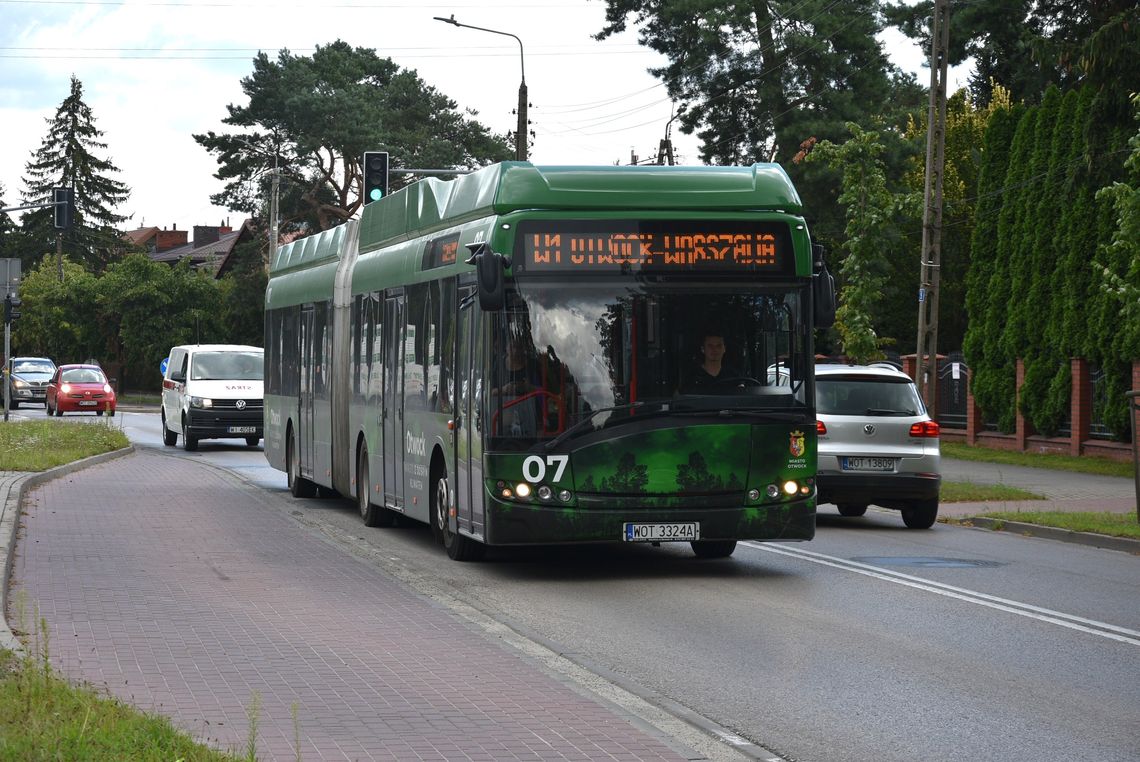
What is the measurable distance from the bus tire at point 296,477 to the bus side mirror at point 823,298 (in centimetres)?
1038

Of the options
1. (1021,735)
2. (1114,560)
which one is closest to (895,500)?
(1114,560)

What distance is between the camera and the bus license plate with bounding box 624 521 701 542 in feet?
42.9

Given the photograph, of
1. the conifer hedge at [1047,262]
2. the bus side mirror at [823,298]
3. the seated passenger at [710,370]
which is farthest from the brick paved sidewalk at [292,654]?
the conifer hedge at [1047,262]

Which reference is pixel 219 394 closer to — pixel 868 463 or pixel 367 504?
pixel 367 504

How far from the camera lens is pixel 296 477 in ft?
73.9

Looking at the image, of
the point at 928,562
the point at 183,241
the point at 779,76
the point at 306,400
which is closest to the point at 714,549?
the point at 928,562

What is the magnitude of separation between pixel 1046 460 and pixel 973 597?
20.9 meters

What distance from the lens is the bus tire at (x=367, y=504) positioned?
18188mm

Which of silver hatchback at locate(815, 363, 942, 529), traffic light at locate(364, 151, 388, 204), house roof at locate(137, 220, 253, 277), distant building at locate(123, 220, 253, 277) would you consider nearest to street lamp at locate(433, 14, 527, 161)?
traffic light at locate(364, 151, 388, 204)

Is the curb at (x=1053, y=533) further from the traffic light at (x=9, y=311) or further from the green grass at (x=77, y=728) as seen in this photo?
the traffic light at (x=9, y=311)

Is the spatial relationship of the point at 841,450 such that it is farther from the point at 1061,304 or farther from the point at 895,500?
the point at 1061,304

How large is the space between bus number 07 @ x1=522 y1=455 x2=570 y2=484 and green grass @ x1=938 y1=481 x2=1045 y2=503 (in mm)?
11350

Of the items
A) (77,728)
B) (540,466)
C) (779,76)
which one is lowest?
(77,728)

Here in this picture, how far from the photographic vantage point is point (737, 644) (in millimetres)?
10305
